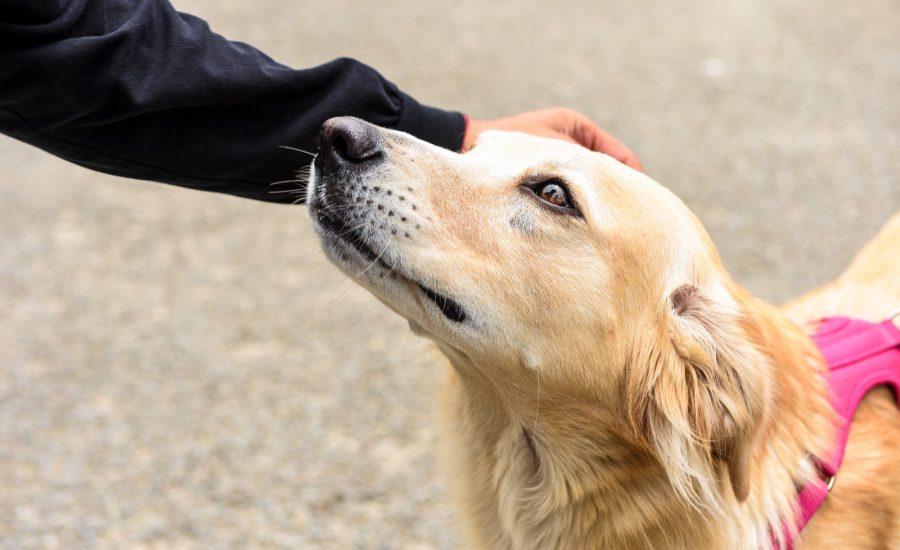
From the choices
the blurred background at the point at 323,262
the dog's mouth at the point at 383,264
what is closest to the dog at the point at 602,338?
the dog's mouth at the point at 383,264

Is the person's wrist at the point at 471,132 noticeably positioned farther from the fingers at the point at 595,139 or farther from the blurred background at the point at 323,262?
the blurred background at the point at 323,262

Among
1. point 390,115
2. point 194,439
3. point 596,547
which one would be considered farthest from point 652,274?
point 194,439

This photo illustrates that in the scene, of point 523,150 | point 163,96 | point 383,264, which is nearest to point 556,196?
point 523,150

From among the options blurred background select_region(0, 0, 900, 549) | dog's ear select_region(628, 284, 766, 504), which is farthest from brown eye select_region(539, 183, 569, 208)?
blurred background select_region(0, 0, 900, 549)

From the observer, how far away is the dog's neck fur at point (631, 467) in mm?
2055

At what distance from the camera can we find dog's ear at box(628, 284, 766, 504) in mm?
1965

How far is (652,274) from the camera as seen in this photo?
2.09 metres

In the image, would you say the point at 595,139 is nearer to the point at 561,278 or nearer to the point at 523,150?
the point at 523,150

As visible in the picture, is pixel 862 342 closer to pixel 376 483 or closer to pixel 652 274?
pixel 652 274

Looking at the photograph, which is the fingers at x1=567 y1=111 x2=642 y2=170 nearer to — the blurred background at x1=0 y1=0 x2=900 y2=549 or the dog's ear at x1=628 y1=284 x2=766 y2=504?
the dog's ear at x1=628 y1=284 x2=766 y2=504

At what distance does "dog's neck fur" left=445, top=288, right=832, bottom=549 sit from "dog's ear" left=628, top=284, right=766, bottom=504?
28 millimetres

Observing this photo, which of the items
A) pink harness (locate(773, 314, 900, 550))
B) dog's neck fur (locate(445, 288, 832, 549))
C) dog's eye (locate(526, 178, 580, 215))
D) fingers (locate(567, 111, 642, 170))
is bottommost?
dog's neck fur (locate(445, 288, 832, 549))

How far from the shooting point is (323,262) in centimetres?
460

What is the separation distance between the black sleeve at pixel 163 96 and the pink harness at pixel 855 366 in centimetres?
140
